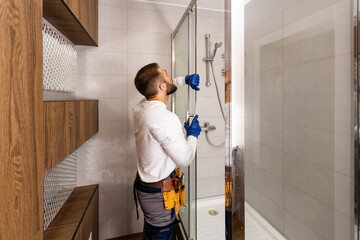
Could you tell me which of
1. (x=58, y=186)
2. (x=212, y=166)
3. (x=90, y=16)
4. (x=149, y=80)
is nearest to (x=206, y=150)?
(x=212, y=166)

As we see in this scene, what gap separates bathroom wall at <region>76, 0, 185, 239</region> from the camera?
168cm

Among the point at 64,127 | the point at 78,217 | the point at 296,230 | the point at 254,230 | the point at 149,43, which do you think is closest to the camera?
the point at 296,230

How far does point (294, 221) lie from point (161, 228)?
0.88 m

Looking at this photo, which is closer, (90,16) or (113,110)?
(90,16)

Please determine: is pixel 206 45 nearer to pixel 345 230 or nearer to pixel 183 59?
pixel 183 59

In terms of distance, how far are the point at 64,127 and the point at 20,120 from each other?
1.60 feet

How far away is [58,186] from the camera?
51.8 inches

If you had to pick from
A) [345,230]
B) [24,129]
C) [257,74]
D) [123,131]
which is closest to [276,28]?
[257,74]

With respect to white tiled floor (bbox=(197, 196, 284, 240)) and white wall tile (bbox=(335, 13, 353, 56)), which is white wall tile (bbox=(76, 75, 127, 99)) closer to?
white tiled floor (bbox=(197, 196, 284, 240))

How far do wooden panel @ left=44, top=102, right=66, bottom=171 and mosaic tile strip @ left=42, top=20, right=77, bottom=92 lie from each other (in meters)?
0.33

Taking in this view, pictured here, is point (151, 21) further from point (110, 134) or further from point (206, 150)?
point (206, 150)

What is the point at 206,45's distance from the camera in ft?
3.71

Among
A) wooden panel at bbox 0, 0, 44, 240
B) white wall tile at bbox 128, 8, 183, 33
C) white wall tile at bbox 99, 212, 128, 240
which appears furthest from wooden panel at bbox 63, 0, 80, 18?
white wall tile at bbox 99, 212, 128, 240

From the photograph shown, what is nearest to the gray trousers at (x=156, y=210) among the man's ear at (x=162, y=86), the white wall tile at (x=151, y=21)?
the man's ear at (x=162, y=86)
